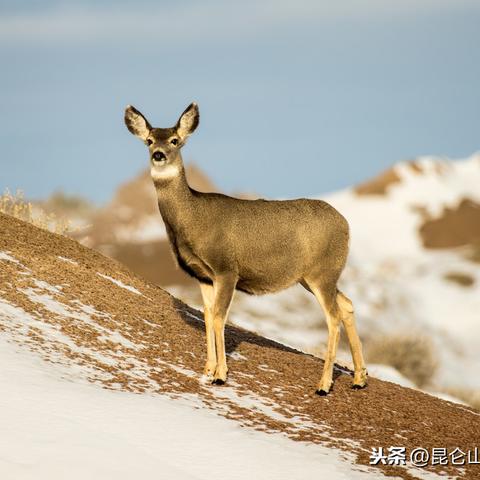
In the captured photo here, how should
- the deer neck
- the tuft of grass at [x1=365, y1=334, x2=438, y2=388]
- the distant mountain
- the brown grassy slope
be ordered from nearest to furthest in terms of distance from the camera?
1. the brown grassy slope
2. the deer neck
3. the tuft of grass at [x1=365, y1=334, x2=438, y2=388]
4. the distant mountain

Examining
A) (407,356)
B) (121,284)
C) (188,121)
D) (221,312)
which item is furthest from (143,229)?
(221,312)

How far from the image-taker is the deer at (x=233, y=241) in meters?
12.7

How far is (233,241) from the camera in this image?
1291 centimetres

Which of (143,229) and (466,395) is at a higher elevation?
(143,229)

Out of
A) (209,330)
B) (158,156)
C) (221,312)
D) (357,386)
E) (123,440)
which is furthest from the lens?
(357,386)

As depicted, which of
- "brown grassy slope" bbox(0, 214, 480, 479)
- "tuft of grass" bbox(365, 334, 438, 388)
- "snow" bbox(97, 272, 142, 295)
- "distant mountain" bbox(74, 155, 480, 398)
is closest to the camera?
"brown grassy slope" bbox(0, 214, 480, 479)

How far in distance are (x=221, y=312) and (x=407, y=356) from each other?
65.9 feet

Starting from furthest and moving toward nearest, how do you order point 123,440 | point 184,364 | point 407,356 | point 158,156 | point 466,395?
point 407,356 → point 466,395 → point 184,364 → point 158,156 → point 123,440

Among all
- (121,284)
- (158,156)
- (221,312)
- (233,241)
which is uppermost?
(158,156)

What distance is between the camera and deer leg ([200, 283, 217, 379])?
12914 millimetres

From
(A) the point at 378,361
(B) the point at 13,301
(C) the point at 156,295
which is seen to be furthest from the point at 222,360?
(A) the point at 378,361

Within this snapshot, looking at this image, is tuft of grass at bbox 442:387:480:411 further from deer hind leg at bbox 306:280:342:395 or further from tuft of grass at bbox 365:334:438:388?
deer hind leg at bbox 306:280:342:395

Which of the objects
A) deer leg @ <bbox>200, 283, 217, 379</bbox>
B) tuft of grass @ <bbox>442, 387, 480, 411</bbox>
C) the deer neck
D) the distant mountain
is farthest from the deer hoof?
tuft of grass @ <bbox>442, 387, 480, 411</bbox>

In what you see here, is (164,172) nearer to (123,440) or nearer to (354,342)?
(354,342)
